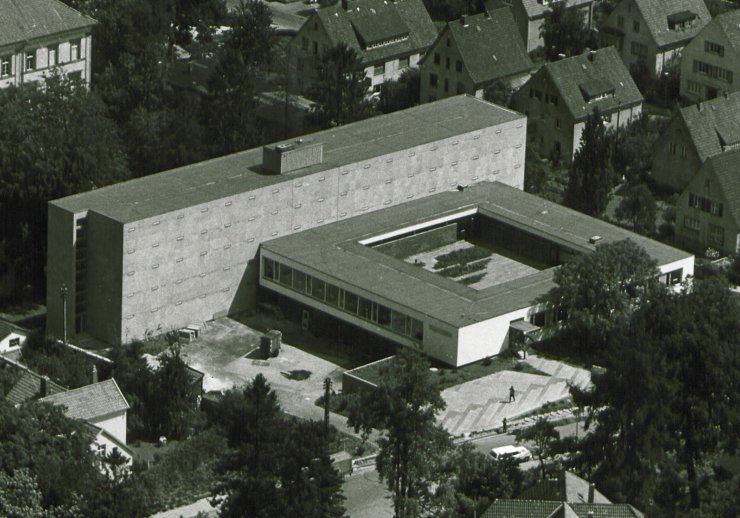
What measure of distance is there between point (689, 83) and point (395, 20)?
68.9 feet

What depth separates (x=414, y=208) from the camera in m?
127

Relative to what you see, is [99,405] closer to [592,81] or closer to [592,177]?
[592,177]

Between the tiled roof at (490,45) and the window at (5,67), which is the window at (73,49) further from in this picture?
the tiled roof at (490,45)

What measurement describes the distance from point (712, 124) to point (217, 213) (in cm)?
3515

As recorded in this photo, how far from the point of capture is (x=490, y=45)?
149m

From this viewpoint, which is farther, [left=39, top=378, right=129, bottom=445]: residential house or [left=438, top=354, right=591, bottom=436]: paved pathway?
[left=438, top=354, right=591, bottom=436]: paved pathway

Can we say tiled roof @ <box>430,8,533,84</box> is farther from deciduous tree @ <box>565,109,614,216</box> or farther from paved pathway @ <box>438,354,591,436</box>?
paved pathway @ <box>438,354,591,436</box>

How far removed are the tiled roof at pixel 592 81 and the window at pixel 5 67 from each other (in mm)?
Answer: 34317

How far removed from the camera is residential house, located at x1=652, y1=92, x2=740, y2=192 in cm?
13550

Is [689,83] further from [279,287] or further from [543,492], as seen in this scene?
[543,492]

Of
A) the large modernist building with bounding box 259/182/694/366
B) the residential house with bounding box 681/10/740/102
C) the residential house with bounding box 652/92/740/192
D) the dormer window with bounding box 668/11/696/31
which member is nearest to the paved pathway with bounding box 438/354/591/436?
the large modernist building with bounding box 259/182/694/366

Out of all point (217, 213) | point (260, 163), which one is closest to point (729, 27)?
point (260, 163)

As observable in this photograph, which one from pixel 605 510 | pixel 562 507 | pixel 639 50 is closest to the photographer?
pixel 562 507

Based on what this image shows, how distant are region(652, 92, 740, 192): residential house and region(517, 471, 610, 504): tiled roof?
4537 centimetres
